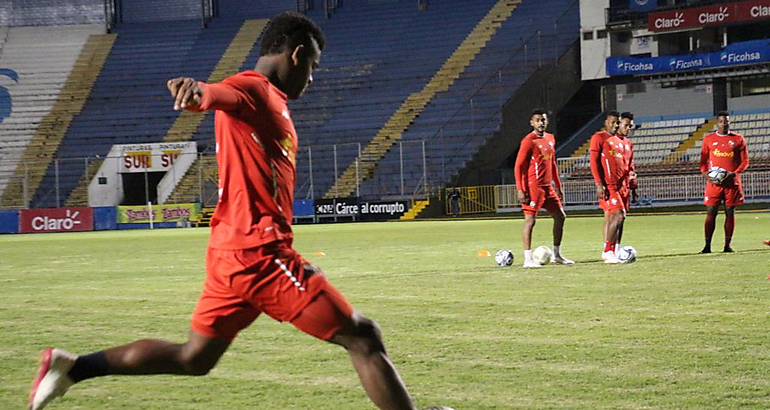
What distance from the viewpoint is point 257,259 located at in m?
4.55

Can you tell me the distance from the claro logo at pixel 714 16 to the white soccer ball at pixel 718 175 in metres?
26.1

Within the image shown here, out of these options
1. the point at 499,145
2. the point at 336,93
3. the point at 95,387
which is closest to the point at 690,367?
the point at 95,387

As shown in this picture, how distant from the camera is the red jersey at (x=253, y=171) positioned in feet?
15.1

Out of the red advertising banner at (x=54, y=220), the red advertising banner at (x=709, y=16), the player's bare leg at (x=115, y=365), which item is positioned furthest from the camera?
the red advertising banner at (x=54, y=220)

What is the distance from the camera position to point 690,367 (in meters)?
6.67

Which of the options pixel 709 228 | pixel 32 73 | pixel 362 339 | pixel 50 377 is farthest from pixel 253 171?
pixel 32 73

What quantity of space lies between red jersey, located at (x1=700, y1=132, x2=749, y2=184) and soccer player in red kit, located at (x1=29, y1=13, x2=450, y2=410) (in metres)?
13.5

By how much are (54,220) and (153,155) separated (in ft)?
16.6

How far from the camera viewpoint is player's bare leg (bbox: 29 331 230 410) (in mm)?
4922

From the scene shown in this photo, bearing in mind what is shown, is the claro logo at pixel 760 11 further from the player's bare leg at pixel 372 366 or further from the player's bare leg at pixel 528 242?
the player's bare leg at pixel 372 366

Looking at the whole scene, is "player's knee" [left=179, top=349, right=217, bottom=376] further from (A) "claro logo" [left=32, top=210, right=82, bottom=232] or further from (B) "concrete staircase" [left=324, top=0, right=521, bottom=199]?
(A) "claro logo" [left=32, top=210, right=82, bottom=232]

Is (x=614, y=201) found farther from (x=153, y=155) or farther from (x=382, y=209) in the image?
Result: (x=153, y=155)

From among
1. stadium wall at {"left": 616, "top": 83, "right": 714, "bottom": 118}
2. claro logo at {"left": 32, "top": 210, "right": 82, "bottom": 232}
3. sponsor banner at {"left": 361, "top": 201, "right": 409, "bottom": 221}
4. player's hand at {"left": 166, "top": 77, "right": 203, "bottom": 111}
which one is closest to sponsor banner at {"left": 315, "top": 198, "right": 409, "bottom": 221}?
sponsor banner at {"left": 361, "top": 201, "right": 409, "bottom": 221}

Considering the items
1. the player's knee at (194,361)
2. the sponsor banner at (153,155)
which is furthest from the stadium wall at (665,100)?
the player's knee at (194,361)
